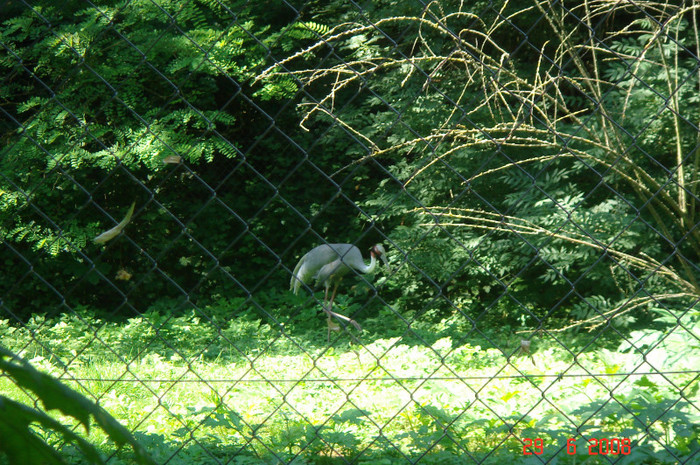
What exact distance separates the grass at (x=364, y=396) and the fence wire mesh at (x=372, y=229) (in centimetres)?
2

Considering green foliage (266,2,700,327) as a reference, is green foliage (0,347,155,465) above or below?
above

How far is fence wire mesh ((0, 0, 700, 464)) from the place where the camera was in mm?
1852

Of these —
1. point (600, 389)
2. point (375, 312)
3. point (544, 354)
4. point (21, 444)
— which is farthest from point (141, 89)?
point (21, 444)

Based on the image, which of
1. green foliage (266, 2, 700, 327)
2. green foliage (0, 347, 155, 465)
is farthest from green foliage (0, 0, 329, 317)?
green foliage (0, 347, 155, 465)

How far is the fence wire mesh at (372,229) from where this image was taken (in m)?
1.85

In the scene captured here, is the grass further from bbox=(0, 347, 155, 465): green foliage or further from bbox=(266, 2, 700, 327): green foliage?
bbox=(0, 347, 155, 465): green foliage

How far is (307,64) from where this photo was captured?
5.65m

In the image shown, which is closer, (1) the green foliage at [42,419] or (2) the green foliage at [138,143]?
(1) the green foliage at [42,419]

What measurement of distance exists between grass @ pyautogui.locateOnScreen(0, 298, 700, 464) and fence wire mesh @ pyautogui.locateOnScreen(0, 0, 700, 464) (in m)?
0.02
